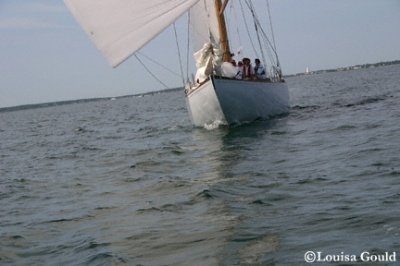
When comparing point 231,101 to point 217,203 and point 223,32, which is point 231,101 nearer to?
point 223,32

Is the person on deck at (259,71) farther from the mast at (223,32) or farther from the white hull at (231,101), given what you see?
the mast at (223,32)

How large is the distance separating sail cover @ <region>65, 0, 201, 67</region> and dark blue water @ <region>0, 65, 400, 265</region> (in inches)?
120

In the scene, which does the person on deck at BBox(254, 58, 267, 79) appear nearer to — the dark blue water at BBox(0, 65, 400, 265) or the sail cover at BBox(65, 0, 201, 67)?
the dark blue water at BBox(0, 65, 400, 265)

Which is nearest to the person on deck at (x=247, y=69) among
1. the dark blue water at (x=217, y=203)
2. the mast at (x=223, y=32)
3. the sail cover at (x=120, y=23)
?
the mast at (x=223, y=32)

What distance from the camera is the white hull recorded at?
1819 cm

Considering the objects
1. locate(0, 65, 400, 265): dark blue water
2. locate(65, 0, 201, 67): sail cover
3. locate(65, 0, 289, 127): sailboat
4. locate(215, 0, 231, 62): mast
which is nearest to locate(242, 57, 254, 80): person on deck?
locate(65, 0, 289, 127): sailboat

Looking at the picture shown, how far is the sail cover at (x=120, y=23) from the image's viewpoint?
46.0 feet

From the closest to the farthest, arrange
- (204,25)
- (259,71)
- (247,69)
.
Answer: (247,69)
(259,71)
(204,25)

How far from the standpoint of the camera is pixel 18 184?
13219 millimetres

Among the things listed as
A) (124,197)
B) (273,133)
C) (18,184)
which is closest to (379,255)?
(124,197)

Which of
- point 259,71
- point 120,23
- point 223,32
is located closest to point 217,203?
point 120,23

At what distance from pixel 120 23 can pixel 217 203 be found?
292 inches

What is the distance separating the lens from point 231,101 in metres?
18.6

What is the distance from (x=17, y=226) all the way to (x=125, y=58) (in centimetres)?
658
